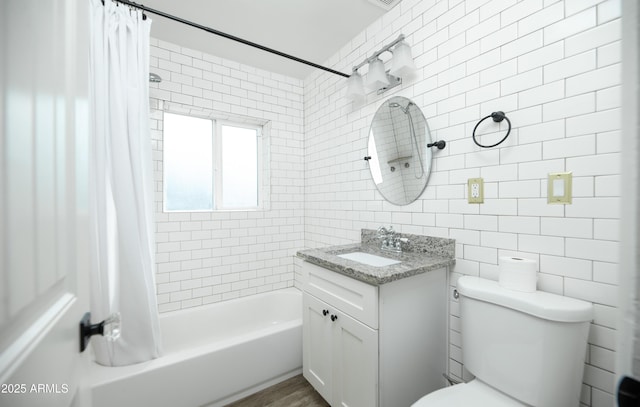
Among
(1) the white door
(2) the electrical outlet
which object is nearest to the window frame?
(1) the white door

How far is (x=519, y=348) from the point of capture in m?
0.97

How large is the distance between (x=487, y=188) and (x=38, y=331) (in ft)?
5.28

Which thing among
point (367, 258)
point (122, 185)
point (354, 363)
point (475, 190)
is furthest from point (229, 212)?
point (475, 190)

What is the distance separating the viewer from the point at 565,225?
104cm

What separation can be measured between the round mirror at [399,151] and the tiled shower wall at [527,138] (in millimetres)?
63

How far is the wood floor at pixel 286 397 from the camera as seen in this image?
1.63m

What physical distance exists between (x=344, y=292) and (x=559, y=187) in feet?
3.53

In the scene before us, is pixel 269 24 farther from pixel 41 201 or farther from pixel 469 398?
pixel 469 398

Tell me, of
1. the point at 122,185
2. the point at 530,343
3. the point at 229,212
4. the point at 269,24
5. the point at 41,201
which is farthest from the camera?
the point at 229,212

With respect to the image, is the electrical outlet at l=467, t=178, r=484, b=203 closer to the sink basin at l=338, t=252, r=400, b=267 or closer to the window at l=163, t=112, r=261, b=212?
the sink basin at l=338, t=252, r=400, b=267

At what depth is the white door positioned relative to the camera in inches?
13.3

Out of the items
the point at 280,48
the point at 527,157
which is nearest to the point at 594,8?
the point at 527,157

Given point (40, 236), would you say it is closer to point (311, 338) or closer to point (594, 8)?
point (311, 338)

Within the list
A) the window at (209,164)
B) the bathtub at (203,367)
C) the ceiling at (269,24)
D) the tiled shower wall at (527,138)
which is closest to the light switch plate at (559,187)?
the tiled shower wall at (527,138)
